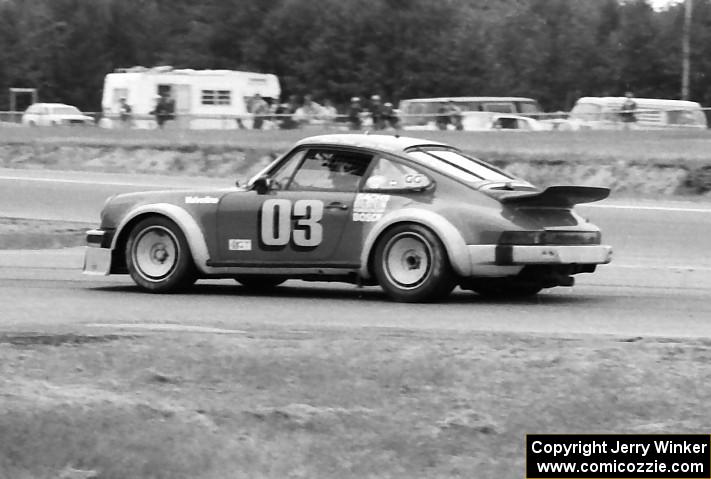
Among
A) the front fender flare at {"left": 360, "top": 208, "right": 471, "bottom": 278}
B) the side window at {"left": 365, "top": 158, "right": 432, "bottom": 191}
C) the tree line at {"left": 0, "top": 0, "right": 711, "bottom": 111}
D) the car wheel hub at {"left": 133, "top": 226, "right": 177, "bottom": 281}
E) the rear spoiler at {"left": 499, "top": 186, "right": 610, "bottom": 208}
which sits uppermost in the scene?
the tree line at {"left": 0, "top": 0, "right": 711, "bottom": 111}

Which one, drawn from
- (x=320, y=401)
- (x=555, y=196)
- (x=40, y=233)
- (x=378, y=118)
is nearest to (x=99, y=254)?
(x=555, y=196)

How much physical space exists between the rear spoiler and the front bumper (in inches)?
134

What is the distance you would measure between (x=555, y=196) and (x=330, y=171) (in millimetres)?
1863

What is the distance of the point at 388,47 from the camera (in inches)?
2640

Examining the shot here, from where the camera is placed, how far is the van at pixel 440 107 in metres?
32.8

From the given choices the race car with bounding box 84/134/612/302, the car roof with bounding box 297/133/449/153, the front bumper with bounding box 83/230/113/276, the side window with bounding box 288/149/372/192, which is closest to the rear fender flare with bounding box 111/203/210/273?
the race car with bounding box 84/134/612/302

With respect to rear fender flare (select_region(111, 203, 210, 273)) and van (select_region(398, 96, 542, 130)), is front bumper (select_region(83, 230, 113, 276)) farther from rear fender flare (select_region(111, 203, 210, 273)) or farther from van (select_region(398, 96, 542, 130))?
van (select_region(398, 96, 542, 130))

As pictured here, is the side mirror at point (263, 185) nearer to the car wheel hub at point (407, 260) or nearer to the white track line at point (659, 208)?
the car wheel hub at point (407, 260)

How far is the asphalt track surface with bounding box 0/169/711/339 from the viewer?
979cm

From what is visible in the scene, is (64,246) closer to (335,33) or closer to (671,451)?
(671,451)

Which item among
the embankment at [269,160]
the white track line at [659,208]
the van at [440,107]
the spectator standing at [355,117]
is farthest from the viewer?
the van at [440,107]

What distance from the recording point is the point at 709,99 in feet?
205

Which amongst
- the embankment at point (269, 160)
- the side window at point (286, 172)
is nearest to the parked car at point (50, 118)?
the embankment at point (269, 160)

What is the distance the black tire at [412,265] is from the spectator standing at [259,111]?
2252 cm
